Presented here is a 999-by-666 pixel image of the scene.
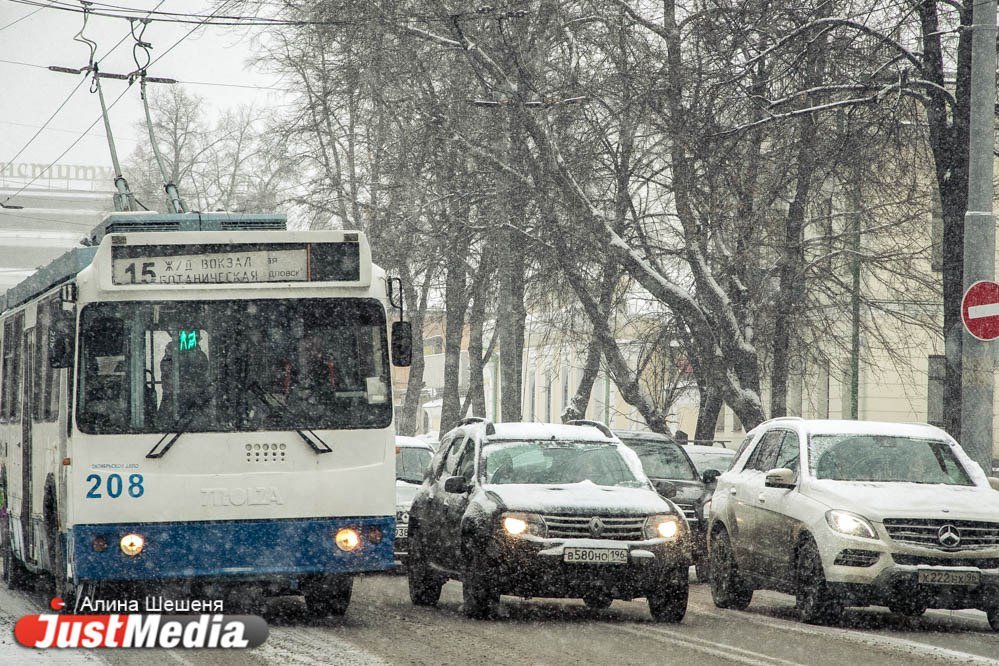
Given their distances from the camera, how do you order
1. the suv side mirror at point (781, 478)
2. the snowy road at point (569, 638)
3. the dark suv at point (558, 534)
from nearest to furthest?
1. the snowy road at point (569, 638)
2. the dark suv at point (558, 534)
3. the suv side mirror at point (781, 478)

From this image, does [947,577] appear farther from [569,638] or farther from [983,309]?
[983,309]

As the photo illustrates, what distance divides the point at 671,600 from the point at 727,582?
224cm

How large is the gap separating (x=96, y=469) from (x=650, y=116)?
41.2 feet

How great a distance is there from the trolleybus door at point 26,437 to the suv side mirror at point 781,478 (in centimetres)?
626

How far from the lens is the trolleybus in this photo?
1111 centimetres

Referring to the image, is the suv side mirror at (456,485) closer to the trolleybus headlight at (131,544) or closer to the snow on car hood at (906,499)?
the snow on car hood at (906,499)

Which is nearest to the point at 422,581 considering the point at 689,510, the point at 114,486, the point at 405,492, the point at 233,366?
the point at 233,366

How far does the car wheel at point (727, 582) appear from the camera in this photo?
46.9 feet

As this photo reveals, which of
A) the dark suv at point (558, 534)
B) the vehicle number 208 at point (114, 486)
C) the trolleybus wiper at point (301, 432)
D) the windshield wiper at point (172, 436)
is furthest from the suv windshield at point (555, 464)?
the vehicle number 208 at point (114, 486)

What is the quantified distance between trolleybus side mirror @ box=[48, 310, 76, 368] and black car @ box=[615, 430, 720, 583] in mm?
7552

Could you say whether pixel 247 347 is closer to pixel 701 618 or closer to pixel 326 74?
pixel 701 618

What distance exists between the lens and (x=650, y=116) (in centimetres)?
2191

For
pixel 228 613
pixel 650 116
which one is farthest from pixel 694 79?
pixel 228 613

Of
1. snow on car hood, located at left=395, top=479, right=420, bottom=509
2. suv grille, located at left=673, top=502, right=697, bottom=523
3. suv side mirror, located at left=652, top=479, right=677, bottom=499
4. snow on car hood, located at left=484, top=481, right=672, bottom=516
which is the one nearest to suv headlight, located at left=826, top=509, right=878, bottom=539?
snow on car hood, located at left=484, top=481, right=672, bottom=516
